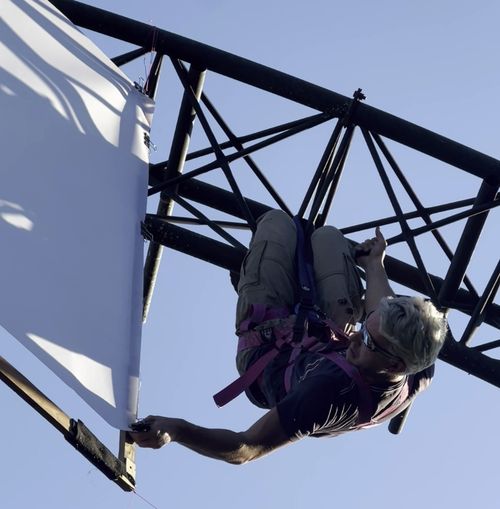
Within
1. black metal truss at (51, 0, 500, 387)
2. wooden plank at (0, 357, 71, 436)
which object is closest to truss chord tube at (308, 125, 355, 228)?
black metal truss at (51, 0, 500, 387)

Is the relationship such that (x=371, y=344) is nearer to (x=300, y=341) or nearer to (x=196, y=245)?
(x=300, y=341)

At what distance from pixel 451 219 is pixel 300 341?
1790 mm

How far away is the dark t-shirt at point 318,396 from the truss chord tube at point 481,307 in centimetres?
156

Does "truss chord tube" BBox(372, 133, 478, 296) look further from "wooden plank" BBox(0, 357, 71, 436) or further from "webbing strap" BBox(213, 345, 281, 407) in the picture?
"wooden plank" BBox(0, 357, 71, 436)

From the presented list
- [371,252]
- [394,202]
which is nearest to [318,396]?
[371,252]

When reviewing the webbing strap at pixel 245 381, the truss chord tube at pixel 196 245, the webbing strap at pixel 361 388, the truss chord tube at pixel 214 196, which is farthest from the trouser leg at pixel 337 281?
the truss chord tube at pixel 214 196

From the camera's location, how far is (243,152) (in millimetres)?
7961

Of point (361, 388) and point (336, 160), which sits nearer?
point (361, 388)

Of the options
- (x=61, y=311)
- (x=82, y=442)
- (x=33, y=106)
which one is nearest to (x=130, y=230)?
(x=33, y=106)

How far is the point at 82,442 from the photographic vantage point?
16.2 ft

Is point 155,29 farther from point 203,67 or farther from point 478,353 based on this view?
point 478,353

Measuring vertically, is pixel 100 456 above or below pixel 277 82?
below

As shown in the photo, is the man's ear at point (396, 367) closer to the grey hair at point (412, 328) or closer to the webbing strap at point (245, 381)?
the grey hair at point (412, 328)

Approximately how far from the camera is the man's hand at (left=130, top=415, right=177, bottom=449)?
521 cm
